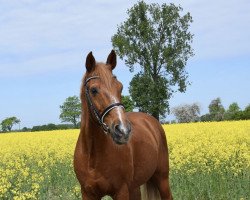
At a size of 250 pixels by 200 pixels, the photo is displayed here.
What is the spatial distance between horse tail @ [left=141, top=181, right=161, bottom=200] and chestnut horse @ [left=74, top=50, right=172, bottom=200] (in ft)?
1.51

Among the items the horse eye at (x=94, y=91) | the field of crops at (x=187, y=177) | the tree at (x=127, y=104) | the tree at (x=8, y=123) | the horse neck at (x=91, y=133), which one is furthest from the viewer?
the tree at (x=8, y=123)

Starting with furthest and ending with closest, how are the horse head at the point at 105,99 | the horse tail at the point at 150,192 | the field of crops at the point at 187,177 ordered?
the field of crops at the point at 187,177 → the horse tail at the point at 150,192 → the horse head at the point at 105,99

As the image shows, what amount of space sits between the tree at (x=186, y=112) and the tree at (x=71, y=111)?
73.3 ft

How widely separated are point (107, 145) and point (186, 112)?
81.0 metres

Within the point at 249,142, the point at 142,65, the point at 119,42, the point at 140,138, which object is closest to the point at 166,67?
the point at 142,65

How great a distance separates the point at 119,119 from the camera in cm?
364

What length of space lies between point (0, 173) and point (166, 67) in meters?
37.5

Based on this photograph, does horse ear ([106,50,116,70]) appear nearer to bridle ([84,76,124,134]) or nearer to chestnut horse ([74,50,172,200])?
chestnut horse ([74,50,172,200])

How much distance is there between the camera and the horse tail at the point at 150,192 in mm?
5523

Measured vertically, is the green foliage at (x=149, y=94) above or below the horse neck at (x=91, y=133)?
above

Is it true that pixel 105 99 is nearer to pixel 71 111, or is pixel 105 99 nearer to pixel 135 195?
pixel 135 195

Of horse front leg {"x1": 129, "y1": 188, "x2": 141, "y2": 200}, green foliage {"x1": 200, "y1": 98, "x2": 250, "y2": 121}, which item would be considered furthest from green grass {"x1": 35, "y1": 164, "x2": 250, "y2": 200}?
green foliage {"x1": 200, "y1": 98, "x2": 250, "y2": 121}

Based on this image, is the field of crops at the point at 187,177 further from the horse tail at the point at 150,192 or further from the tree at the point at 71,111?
the tree at the point at 71,111

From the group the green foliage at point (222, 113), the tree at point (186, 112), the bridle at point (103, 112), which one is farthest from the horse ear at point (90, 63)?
the tree at point (186, 112)
